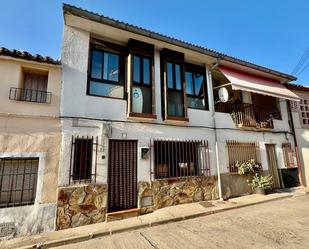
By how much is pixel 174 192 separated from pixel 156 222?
1894 mm

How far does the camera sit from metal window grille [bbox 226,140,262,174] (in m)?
9.88

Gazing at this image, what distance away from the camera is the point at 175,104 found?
9.10m

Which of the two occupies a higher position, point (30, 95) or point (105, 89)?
point (105, 89)

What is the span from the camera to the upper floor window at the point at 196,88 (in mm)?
9852

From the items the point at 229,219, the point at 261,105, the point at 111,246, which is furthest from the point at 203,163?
the point at 261,105

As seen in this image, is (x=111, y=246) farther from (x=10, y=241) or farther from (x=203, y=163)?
(x=203, y=163)

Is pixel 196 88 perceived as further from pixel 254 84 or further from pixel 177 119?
pixel 254 84

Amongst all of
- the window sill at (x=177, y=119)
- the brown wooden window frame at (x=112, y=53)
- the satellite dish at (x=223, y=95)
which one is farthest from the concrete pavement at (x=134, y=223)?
the satellite dish at (x=223, y=95)

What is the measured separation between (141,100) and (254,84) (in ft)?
22.4

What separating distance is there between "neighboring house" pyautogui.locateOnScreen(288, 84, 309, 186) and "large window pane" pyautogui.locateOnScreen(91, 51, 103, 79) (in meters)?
13.0

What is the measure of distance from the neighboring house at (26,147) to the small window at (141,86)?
308 centimetres

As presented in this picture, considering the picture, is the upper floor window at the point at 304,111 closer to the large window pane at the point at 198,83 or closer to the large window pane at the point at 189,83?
the large window pane at the point at 198,83

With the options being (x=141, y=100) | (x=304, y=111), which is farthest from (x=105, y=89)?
(x=304, y=111)

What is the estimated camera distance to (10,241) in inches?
206
